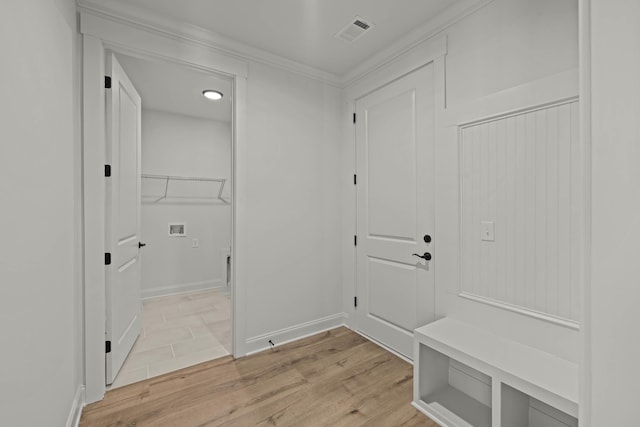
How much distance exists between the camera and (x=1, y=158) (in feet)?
2.87

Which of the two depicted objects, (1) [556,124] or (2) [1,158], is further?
(1) [556,124]

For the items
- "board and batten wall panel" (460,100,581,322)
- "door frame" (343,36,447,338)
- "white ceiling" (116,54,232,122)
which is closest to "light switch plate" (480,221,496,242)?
"board and batten wall panel" (460,100,581,322)

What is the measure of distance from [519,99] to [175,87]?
10.7 feet

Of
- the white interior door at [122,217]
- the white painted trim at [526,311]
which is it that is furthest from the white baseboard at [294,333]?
the white painted trim at [526,311]

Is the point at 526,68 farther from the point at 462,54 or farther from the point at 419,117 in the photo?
the point at 419,117

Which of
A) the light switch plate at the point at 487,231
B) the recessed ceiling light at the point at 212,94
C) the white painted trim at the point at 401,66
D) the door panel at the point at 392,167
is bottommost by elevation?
the light switch plate at the point at 487,231

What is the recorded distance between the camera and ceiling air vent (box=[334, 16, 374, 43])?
209 centimetres

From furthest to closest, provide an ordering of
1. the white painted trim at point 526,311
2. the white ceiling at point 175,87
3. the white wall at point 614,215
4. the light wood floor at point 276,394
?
the white ceiling at point 175,87
the light wood floor at point 276,394
the white painted trim at point 526,311
the white wall at point 614,215

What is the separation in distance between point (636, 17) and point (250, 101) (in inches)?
88.7

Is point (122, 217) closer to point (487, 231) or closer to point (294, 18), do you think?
point (294, 18)

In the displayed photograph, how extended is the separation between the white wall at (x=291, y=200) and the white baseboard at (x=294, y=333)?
47mm

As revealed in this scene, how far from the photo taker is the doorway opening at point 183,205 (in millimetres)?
3096

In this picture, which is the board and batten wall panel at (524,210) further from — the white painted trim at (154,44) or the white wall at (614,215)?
the white painted trim at (154,44)

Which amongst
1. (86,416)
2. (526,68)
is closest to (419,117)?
(526,68)
